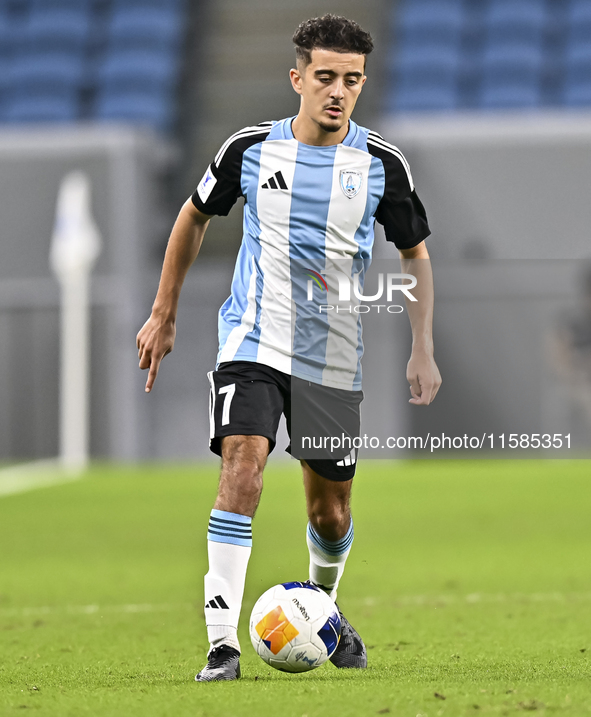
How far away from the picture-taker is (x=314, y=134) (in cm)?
379

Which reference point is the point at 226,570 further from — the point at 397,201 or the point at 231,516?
the point at 397,201

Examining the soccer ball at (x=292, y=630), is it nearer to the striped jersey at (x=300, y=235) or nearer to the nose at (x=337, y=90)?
the striped jersey at (x=300, y=235)

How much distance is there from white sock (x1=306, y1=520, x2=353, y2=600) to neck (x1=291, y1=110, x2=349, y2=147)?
1.22 meters

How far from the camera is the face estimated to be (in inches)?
144

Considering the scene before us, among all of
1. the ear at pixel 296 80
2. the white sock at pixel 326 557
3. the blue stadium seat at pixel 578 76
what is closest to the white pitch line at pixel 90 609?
the white sock at pixel 326 557

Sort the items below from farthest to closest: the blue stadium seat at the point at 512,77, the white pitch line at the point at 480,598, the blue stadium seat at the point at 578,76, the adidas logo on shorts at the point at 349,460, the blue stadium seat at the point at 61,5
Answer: the blue stadium seat at the point at 61,5
the blue stadium seat at the point at 512,77
the blue stadium seat at the point at 578,76
the white pitch line at the point at 480,598
the adidas logo on shorts at the point at 349,460

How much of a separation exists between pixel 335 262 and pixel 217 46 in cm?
1436

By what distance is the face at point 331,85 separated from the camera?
12.0 ft

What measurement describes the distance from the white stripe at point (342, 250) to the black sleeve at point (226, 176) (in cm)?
28

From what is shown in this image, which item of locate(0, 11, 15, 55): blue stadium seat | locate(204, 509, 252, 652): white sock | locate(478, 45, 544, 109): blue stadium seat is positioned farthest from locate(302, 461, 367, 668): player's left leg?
locate(0, 11, 15, 55): blue stadium seat

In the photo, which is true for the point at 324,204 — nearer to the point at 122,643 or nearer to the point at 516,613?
the point at 122,643

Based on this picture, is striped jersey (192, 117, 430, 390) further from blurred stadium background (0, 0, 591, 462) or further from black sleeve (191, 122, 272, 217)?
blurred stadium background (0, 0, 591, 462)

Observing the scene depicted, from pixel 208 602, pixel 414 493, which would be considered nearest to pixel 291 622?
pixel 208 602

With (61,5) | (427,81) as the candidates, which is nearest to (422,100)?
(427,81)
